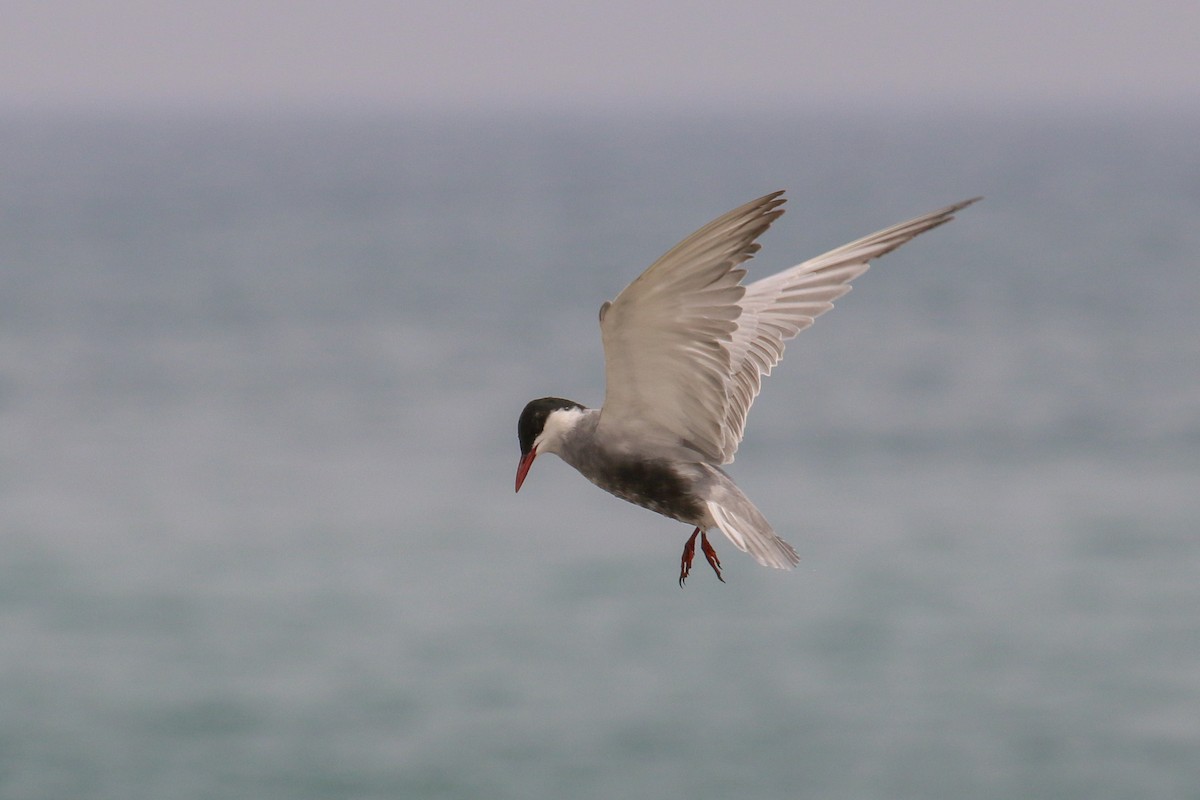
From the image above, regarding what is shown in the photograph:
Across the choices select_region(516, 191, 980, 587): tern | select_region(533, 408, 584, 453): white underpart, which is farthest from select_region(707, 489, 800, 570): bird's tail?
select_region(533, 408, 584, 453): white underpart

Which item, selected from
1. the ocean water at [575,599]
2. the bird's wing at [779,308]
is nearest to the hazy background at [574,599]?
the ocean water at [575,599]

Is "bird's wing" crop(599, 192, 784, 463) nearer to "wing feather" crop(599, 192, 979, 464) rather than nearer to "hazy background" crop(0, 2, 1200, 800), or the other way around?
"wing feather" crop(599, 192, 979, 464)

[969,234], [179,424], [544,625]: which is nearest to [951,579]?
[544,625]

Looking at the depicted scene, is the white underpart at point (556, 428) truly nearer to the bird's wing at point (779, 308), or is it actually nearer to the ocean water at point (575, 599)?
the bird's wing at point (779, 308)

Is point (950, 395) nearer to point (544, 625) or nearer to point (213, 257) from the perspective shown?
point (544, 625)

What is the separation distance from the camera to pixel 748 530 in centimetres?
664

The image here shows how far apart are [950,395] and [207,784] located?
208ft

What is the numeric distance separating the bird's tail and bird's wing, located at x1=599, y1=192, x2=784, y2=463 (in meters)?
0.23

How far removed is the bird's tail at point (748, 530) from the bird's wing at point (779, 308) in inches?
27.1

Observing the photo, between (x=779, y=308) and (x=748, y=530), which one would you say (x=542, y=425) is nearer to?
(x=748, y=530)

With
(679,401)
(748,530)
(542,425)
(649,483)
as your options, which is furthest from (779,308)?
(542,425)

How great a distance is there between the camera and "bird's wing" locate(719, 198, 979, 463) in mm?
7770

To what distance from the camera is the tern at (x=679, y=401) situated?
6141 millimetres

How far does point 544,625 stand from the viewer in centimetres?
7906
